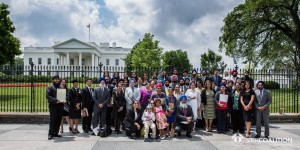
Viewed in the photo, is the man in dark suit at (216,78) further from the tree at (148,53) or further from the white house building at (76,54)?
the white house building at (76,54)

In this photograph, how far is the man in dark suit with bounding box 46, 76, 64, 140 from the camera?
350 inches

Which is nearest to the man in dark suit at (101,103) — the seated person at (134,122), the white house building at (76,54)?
the seated person at (134,122)

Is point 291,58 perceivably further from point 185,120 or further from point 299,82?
point 185,120

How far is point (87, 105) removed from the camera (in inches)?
385

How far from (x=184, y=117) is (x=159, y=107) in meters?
0.88

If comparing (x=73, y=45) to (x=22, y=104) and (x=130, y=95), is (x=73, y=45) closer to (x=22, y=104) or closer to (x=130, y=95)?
(x=22, y=104)

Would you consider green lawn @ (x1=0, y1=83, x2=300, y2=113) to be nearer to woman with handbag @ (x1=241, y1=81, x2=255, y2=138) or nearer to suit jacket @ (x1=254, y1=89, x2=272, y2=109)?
suit jacket @ (x1=254, y1=89, x2=272, y2=109)

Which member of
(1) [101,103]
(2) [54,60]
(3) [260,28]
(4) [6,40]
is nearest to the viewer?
(1) [101,103]

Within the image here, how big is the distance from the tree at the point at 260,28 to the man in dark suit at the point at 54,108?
22891 millimetres

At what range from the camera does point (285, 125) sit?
1156 centimetres

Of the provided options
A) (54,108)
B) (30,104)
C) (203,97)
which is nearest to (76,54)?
(30,104)

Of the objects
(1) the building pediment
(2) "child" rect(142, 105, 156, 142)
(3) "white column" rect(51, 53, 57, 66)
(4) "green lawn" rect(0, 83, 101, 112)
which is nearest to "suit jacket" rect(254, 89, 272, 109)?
(2) "child" rect(142, 105, 156, 142)

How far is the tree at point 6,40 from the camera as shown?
21562 mm

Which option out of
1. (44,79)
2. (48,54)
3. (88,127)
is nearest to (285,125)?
(88,127)
